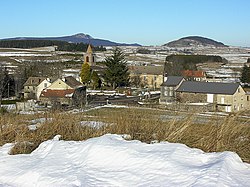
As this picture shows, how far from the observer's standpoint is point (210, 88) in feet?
138

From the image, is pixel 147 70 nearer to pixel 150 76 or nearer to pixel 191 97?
pixel 150 76

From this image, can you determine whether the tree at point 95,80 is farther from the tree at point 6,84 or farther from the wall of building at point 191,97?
the wall of building at point 191,97

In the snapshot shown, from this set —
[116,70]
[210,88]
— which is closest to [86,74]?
[116,70]

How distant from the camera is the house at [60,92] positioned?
39.8 m

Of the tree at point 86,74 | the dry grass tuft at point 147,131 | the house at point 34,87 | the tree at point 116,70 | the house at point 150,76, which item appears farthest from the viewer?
the house at point 150,76

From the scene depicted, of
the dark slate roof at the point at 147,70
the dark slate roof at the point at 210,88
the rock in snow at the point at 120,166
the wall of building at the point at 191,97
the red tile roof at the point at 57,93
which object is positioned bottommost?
the wall of building at the point at 191,97

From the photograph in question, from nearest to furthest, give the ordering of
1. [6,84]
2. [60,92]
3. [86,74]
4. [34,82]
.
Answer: [60,92] < [6,84] < [34,82] < [86,74]

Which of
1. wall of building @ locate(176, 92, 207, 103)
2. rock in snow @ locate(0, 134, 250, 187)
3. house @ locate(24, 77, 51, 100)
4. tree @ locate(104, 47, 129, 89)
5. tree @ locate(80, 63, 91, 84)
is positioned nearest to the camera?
rock in snow @ locate(0, 134, 250, 187)

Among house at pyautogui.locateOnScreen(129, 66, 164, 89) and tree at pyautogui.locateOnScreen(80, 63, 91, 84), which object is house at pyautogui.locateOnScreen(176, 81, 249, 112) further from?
house at pyautogui.locateOnScreen(129, 66, 164, 89)

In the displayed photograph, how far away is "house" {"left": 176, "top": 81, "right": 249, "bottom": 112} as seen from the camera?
134 ft

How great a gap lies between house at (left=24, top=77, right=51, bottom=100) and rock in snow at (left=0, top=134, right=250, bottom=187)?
42771 mm

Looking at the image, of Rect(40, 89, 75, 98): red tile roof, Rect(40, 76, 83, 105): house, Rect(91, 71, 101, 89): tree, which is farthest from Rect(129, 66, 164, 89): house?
Rect(40, 89, 75, 98): red tile roof

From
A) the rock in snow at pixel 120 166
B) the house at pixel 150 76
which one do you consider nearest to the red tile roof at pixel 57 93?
the house at pixel 150 76

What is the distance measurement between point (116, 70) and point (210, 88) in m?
18.9
